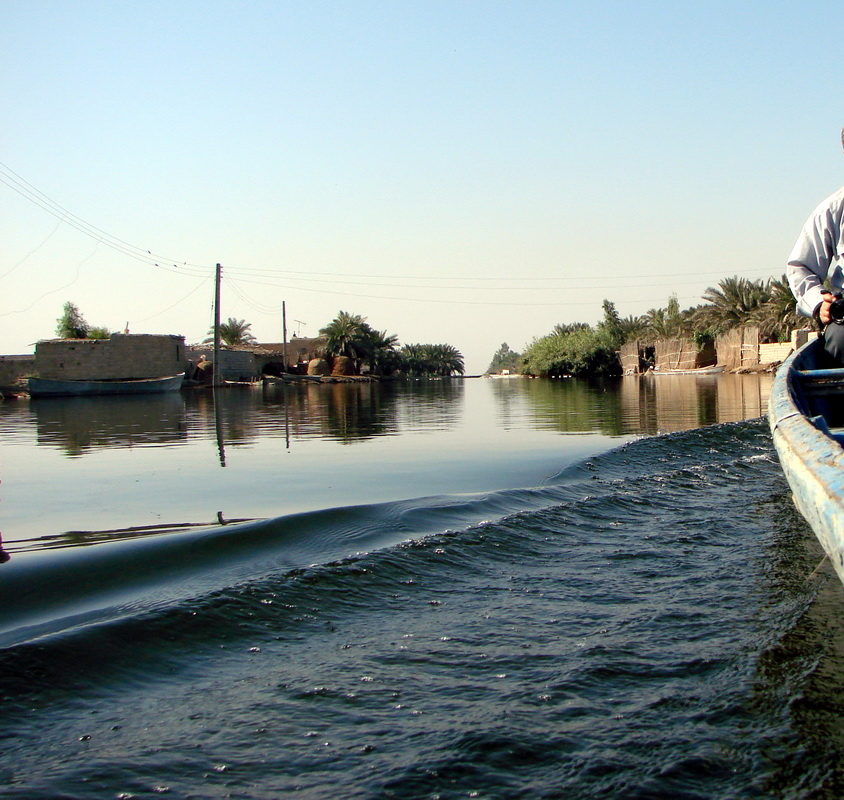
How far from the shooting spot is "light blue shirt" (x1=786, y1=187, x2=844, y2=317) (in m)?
5.09

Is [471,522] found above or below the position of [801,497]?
below

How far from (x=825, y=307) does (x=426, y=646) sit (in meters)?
3.12

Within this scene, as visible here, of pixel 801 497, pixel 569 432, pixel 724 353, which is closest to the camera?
pixel 801 497

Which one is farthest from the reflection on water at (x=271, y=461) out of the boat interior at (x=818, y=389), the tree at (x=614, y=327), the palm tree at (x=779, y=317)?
the tree at (x=614, y=327)

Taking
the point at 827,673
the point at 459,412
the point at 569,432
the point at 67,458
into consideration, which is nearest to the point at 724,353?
the point at 459,412

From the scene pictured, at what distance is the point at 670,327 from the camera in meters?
66.5

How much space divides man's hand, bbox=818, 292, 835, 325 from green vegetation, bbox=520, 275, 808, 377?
3297cm

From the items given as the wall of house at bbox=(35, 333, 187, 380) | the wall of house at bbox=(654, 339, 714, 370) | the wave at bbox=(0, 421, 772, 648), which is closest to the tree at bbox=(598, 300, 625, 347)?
the wall of house at bbox=(654, 339, 714, 370)

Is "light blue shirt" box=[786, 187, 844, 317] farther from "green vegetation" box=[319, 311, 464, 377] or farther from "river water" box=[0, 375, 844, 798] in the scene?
"green vegetation" box=[319, 311, 464, 377]

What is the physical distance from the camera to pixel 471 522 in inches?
217

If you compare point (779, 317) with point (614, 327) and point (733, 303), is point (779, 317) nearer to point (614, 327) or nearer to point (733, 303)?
point (733, 303)

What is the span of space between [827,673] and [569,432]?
9.93 meters

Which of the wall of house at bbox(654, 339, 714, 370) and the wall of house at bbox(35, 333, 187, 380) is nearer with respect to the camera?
the wall of house at bbox(35, 333, 187, 380)

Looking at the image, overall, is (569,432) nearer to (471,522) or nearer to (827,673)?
(471,522)
